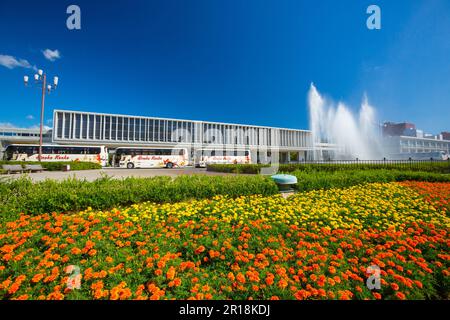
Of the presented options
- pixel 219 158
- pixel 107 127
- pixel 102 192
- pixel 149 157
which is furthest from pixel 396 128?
pixel 102 192

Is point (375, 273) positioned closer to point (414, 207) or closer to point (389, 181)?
point (414, 207)

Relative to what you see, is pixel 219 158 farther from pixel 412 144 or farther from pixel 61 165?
pixel 412 144

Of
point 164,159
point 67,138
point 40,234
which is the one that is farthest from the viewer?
point 67,138

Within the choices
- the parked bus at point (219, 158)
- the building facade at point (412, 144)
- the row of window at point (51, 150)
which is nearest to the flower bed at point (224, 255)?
the row of window at point (51, 150)

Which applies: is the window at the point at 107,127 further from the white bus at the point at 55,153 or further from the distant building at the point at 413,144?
the distant building at the point at 413,144

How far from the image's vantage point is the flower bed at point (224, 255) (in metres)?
1.96

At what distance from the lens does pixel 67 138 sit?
41.9 m

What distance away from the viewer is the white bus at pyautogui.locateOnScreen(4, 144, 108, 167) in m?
22.1

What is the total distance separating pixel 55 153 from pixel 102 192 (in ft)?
85.4

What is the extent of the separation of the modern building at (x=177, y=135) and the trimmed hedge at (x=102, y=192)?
111 feet

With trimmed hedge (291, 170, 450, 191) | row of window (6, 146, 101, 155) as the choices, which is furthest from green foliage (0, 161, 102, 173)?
trimmed hedge (291, 170, 450, 191)

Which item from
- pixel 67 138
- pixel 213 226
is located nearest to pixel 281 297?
pixel 213 226

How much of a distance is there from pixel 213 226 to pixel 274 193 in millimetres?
3461
